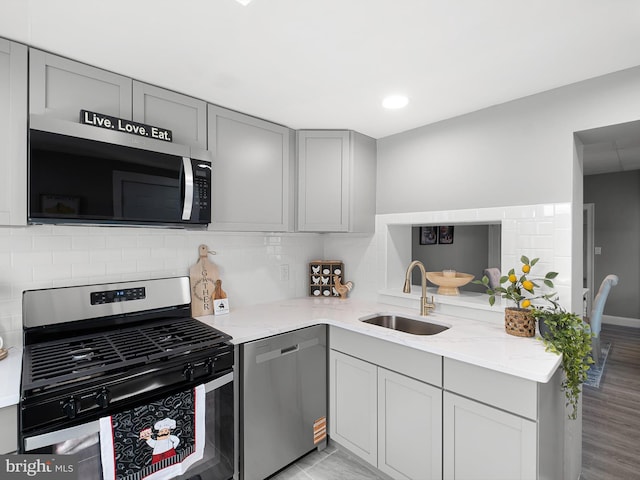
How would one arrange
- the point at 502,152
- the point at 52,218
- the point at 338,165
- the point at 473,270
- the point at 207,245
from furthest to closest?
1. the point at 473,270
2. the point at 338,165
3. the point at 207,245
4. the point at 502,152
5. the point at 52,218

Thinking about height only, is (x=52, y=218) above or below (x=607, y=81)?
below

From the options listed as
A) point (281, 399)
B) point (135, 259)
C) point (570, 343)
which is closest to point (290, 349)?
point (281, 399)

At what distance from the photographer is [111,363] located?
4.55 ft

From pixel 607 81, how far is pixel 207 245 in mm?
2474

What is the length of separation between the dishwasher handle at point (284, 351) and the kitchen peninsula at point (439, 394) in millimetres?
110

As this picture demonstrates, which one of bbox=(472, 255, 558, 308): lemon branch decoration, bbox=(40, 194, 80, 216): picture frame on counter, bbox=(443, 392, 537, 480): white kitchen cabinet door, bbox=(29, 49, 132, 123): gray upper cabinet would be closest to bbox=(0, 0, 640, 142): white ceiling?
bbox=(29, 49, 132, 123): gray upper cabinet

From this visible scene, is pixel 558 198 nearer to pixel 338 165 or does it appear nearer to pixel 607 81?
pixel 607 81

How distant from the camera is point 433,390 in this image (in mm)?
1696

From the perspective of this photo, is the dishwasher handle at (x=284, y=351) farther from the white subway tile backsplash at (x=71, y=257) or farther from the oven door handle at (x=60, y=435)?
the white subway tile backsplash at (x=71, y=257)

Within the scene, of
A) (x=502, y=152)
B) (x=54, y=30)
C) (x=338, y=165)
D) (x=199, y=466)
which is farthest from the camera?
(x=338, y=165)

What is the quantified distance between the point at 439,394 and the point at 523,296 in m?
0.76

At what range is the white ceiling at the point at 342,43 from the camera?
1208 millimetres

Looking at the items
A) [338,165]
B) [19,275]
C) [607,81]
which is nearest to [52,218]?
[19,275]

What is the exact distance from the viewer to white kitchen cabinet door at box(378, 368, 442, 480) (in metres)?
1.70
